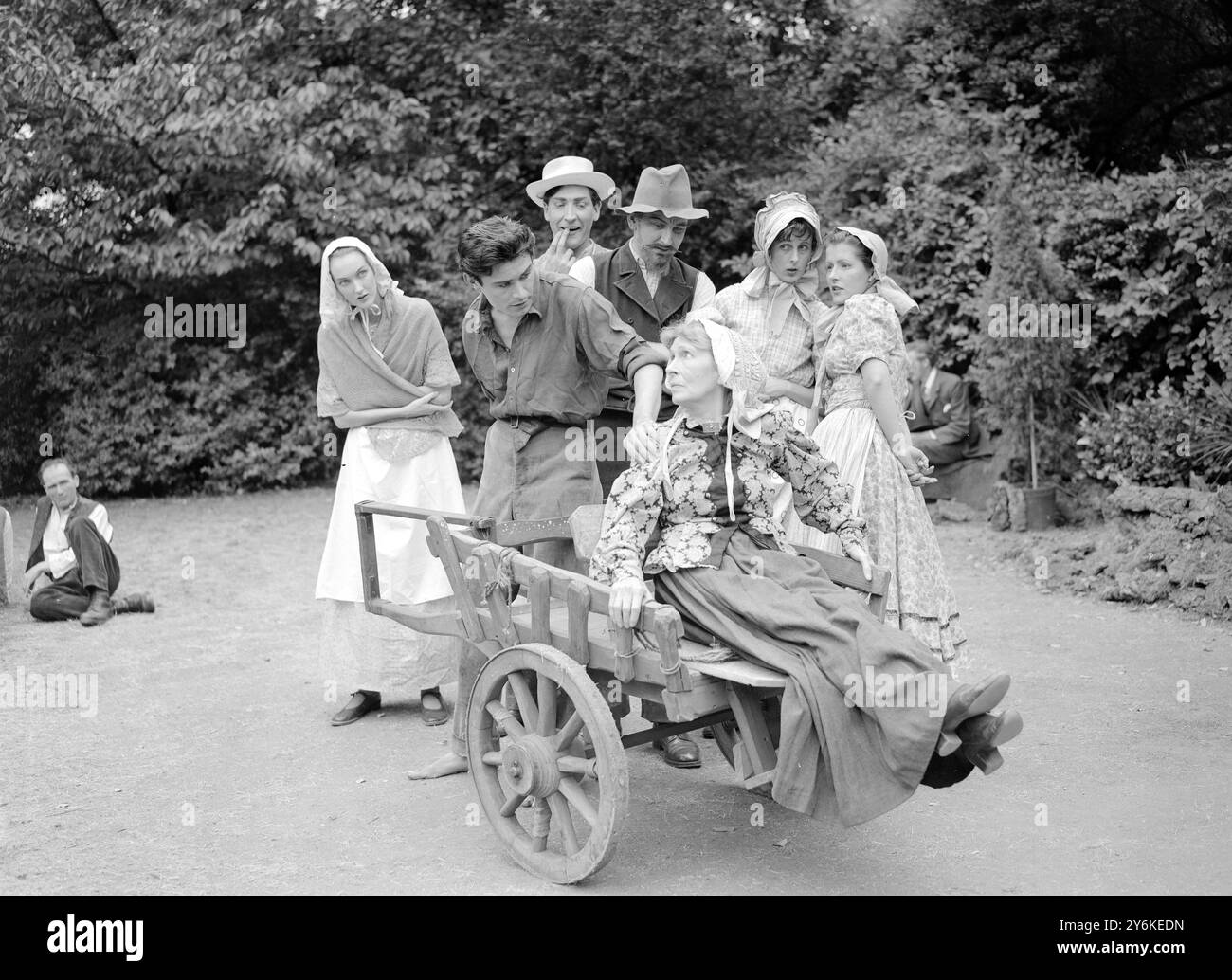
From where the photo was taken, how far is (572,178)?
565 centimetres

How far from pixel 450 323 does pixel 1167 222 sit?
7496 mm

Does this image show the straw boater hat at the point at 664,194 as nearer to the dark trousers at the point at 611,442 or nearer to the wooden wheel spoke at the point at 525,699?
the dark trousers at the point at 611,442

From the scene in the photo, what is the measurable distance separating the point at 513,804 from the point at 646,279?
7.91 feet

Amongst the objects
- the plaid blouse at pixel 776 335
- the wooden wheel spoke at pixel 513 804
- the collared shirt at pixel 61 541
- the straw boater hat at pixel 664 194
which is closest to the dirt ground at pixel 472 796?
the wooden wheel spoke at pixel 513 804

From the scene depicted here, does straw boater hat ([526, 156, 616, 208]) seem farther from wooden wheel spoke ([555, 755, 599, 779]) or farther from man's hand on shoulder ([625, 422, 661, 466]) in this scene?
wooden wheel spoke ([555, 755, 599, 779])

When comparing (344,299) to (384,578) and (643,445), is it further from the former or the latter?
(643,445)

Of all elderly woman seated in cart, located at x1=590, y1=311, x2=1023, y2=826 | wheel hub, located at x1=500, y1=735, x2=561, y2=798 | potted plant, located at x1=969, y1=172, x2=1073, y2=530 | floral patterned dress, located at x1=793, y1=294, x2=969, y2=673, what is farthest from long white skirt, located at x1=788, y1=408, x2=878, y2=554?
potted plant, located at x1=969, y1=172, x2=1073, y2=530

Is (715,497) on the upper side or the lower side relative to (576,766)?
upper

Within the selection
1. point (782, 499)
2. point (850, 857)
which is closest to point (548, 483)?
point (782, 499)

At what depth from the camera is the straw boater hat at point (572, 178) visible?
5648mm

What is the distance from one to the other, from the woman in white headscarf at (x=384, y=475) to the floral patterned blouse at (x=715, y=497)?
178cm

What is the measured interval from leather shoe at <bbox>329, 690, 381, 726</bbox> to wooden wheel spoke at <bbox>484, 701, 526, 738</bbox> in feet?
5.64

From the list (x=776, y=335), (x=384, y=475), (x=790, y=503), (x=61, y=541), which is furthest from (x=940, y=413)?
(x=61, y=541)

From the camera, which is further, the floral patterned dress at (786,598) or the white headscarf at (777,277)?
the white headscarf at (777,277)
